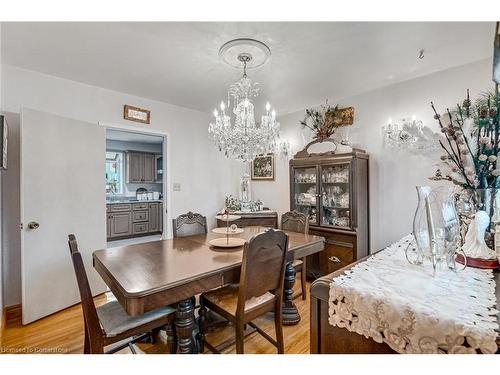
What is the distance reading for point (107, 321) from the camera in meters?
1.46

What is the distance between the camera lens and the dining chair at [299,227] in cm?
264

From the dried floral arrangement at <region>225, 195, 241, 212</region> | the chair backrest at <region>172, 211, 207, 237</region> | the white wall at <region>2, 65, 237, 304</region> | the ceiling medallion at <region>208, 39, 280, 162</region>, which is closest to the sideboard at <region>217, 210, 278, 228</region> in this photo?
the dried floral arrangement at <region>225, 195, 241, 212</region>

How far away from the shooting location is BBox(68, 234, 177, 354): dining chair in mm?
1327

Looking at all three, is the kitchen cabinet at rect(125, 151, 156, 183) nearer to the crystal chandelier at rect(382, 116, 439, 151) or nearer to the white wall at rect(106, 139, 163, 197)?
the white wall at rect(106, 139, 163, 197)

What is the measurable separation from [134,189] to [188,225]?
448 centimetres

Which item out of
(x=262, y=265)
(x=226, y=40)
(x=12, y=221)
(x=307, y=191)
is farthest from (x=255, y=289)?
(x=12, y=221)

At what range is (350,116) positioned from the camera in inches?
127

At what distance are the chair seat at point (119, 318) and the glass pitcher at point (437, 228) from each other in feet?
4.71

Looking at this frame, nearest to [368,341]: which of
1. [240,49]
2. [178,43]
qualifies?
[240,49]

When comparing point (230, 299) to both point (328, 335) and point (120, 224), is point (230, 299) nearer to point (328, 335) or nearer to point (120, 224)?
point (328, 335)

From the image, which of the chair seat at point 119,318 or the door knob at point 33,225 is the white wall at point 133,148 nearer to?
the door knob at point 33,225

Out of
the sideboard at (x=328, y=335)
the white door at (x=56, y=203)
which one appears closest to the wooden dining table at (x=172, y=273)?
the sideboard at (x=328, y=335)

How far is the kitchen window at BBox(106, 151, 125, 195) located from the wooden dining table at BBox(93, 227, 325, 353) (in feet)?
15.8
